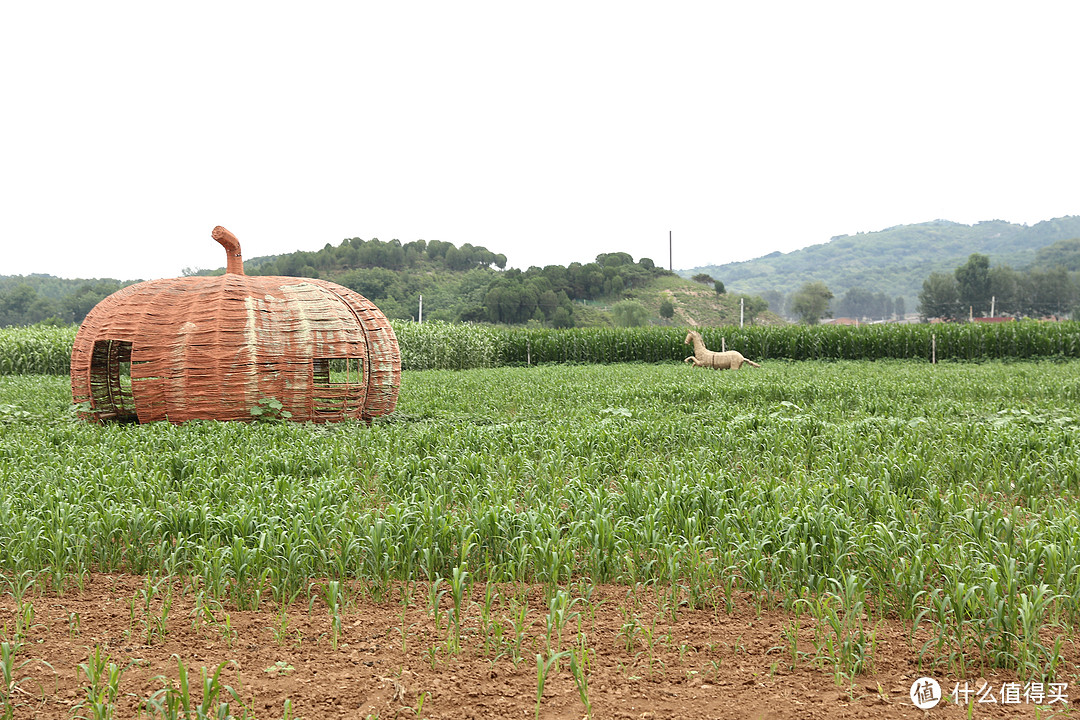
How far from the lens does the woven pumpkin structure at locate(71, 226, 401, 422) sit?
30.6ft

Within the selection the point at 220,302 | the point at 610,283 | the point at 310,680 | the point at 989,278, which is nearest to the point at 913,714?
the point at 310,680

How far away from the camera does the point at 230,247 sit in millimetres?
10875

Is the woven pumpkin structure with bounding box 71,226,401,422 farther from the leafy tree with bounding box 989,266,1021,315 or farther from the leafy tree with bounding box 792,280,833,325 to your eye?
the leafy tree with bounding box 989,266,1021,315

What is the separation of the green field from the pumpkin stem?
3213 millimetres

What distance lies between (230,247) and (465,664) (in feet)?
31.1

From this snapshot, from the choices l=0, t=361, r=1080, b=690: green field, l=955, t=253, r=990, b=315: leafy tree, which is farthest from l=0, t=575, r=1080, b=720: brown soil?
l=955, t=253, r=990, b=315: leafy tree

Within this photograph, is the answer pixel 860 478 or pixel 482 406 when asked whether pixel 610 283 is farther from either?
pixel 860 478

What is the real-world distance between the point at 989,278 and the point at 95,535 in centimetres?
10776

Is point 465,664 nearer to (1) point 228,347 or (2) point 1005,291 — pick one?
(1) point 228,347

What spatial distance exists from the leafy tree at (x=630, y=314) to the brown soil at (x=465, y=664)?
7777 cm

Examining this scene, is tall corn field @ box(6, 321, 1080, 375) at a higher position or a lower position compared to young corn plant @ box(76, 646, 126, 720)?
higher

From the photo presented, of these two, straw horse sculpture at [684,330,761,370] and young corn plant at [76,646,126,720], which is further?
straw horse sculpture at [684,330,761,370]

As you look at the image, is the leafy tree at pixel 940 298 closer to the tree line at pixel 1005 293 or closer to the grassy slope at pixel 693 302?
the tree line at pixel 1005 293

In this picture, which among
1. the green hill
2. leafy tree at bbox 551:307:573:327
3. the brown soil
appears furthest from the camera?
leafy tree at bbox 551:307:573:327
